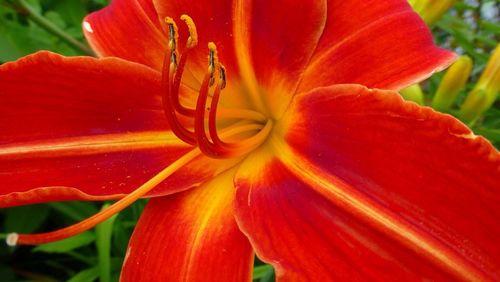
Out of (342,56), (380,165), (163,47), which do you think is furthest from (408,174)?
(163,47)

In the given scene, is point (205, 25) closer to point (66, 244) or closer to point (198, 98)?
point (198, 98)

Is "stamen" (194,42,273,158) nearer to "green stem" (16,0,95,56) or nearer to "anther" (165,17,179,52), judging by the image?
"anther" (165,17,179,52)

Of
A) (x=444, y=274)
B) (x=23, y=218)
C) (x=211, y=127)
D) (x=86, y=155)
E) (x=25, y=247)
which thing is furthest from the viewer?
(x=25, y=247)

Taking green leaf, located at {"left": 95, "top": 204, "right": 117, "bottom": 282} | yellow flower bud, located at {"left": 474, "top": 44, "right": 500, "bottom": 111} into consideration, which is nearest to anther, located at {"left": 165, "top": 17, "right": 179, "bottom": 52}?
green leaf, located at {"left": 95, "top": 204, "right": 117, "bottom": 282}

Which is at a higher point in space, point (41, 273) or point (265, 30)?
point (265, 30)

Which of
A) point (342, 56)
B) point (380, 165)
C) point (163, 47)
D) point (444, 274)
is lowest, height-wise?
point (444, 274)

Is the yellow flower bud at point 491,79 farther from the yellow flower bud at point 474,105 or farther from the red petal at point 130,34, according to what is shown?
the red petal at point 130,34

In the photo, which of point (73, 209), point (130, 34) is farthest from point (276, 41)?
point (73, 209)

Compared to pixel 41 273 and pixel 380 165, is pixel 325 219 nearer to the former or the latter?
pixel 380 165
